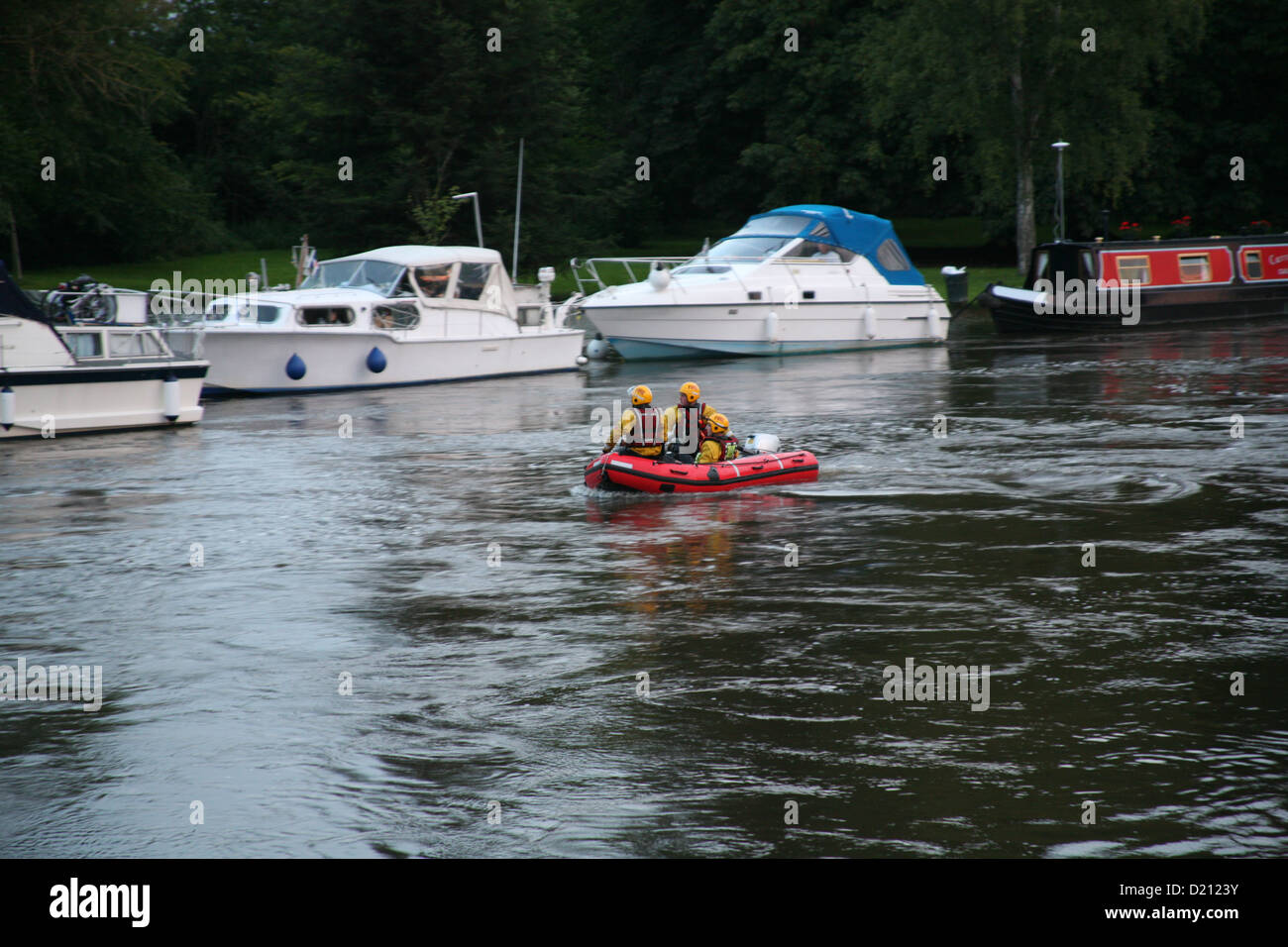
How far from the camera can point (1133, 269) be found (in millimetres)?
36656

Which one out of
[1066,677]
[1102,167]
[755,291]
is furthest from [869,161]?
[1066,677]

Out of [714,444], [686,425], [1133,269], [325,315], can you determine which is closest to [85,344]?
[325,315]

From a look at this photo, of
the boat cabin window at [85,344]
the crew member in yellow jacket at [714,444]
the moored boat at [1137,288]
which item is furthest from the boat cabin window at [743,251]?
the crew member in yellow jacket at [714,444]

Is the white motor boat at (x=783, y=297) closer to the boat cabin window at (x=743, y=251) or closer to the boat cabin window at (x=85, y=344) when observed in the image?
the boat cabin window at (x=743, y=251)

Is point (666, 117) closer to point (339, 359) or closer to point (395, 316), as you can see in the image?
point (395, 316)

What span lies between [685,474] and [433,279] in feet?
45.5

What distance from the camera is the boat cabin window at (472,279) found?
28938 mm

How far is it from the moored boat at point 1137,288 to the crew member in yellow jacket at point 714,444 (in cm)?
A: 2157

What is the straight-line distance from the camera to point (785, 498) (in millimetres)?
15719

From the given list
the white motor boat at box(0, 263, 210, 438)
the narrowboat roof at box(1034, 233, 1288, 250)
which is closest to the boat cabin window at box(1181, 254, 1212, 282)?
the narrowboat roof at box(1034, 233, 1288, 250)

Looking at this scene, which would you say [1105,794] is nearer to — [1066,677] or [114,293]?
[1066,677]

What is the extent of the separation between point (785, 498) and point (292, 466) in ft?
20.6

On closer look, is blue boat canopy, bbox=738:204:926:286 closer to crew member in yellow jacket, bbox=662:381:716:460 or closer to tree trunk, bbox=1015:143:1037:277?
tree trunk, bbox=1015:143:1037:277

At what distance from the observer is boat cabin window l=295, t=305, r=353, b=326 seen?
1048 inches
